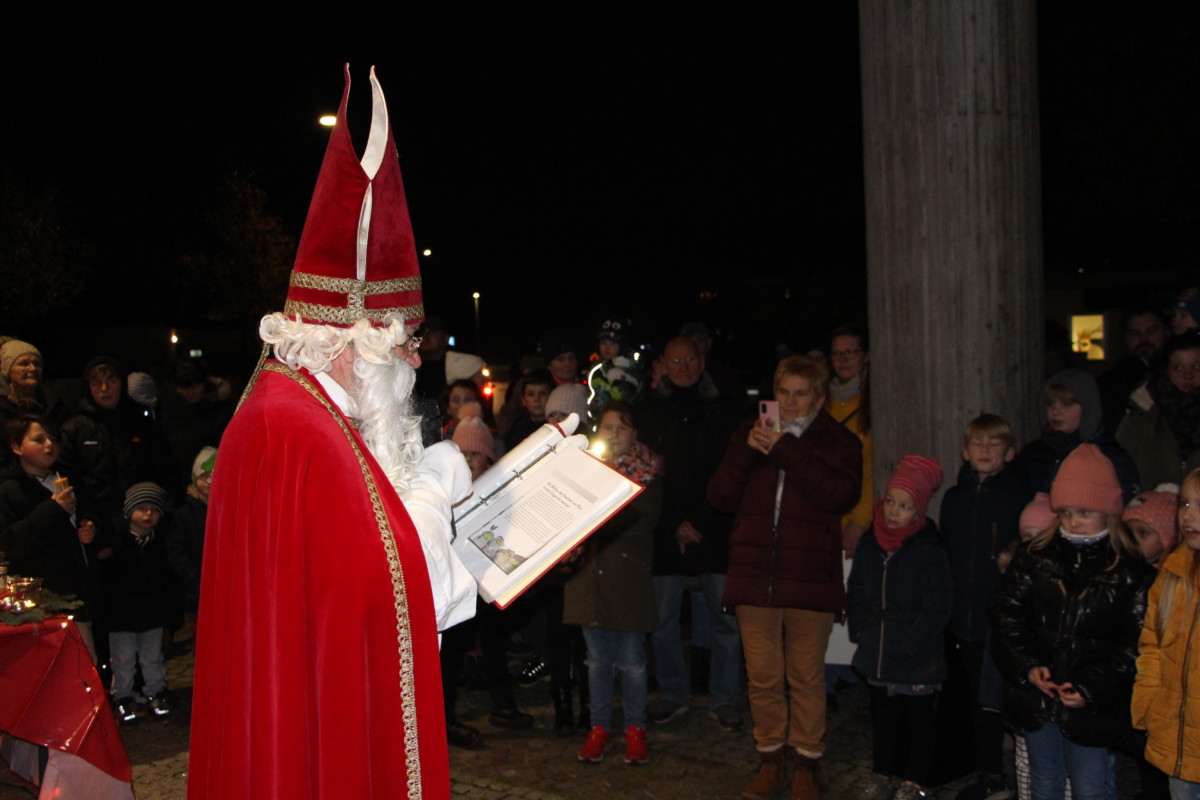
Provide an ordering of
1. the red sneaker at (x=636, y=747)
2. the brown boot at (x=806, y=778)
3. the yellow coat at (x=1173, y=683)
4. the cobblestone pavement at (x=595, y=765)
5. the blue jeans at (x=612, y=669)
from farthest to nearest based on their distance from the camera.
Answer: the blue jeans at (x=612, y=669)
the red sneaker at (x=636, y=747)
the cobblestone pavement at (x=595, y=765)
the brown boot at (x=806, y=778)
the yellow coat at (x=1173, y=683)

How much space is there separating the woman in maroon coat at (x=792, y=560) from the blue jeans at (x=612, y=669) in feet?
2.42

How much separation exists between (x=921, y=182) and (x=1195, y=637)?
2744 mm

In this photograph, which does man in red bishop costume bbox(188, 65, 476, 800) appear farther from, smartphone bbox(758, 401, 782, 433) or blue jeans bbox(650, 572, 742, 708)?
blue jeans bbox(650, 572, 742, 708)

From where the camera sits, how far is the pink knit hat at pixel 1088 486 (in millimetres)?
4246

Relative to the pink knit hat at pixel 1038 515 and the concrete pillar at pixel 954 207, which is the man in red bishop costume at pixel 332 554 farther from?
the concrete pillar at pixel 954 207

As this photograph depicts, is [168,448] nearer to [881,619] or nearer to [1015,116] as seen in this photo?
[881,619]

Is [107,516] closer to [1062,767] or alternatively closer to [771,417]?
[771,417]

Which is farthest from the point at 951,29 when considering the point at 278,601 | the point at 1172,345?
the point at 278,601

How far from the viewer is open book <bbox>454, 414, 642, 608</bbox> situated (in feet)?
Result: 9.72

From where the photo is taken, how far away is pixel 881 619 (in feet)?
16.2

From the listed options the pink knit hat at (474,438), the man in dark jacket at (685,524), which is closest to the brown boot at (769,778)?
the man in dark jacket at (685,524)

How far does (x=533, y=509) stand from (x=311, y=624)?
2.77 ft

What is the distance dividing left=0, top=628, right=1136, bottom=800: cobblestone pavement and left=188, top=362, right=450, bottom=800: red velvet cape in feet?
9.44

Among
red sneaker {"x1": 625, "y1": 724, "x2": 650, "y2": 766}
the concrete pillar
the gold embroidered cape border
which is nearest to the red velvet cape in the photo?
the gold embroidered cape border
